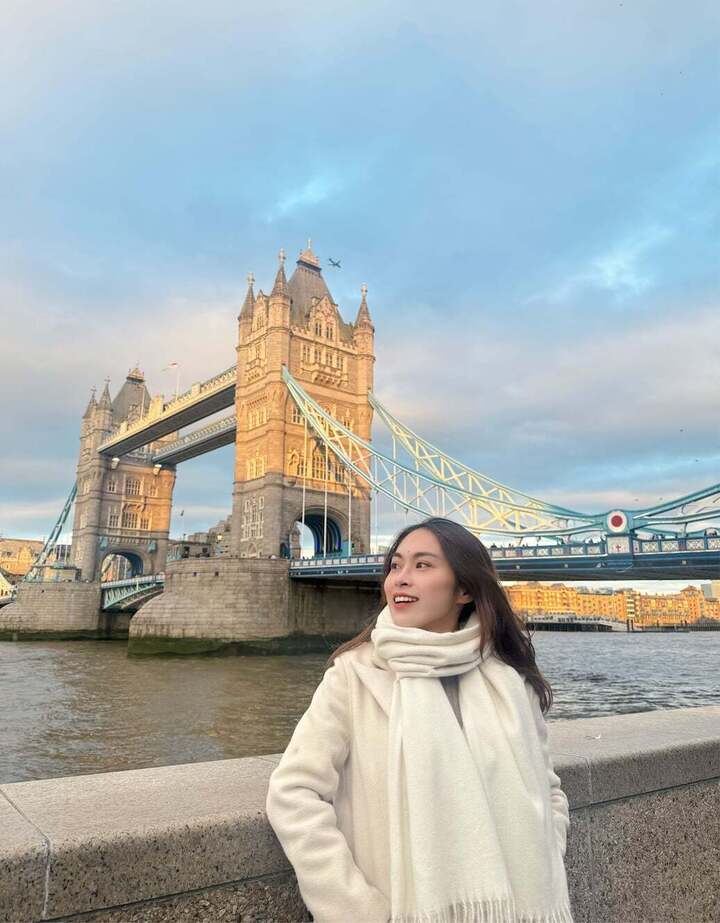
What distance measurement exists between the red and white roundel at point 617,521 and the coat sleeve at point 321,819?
928 inches

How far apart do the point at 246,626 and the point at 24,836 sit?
2880 cm

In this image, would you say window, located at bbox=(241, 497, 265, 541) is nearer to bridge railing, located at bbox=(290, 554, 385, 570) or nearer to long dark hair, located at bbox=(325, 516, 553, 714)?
bridge railing, located at bbox=(290, 554, 385, 570)

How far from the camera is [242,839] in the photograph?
179cm

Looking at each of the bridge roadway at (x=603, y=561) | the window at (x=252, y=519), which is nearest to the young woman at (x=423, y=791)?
the bridge roadway at (x=603, y=561)

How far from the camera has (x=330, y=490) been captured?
38.8 m

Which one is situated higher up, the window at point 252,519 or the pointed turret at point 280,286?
the pointed turret at point 280,286

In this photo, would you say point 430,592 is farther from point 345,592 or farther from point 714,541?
point 345,592

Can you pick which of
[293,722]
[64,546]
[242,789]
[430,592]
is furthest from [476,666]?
[64,546]

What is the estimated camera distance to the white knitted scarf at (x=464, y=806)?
156cm

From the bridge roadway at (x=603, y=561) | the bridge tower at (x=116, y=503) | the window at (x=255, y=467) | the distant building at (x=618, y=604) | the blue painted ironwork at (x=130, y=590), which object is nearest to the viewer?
the bridge roadway at (x=603, y=561)

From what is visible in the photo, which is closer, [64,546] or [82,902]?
[82,902]

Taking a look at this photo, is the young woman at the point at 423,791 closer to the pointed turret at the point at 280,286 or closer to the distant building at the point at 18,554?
the pointed turret at the point at 280,286

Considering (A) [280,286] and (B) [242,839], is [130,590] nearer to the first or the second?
(A) [280,286]

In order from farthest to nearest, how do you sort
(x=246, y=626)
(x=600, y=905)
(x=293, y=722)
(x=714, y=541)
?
(x=246, y=626) < (x=714, y=541) < (x=293, y=722) < (x=600, y=905)
